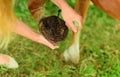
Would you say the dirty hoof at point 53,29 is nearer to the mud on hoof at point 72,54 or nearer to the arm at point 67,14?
the arm at point 67,14

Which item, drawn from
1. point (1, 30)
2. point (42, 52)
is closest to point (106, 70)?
point (42, 52)

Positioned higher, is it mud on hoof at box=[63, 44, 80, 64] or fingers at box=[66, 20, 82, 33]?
fingers at box=[66, 20, 82, 33]

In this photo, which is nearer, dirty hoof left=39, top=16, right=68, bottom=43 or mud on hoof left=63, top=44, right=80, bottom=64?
dirty hoof left=39, top=16, right=68, bottom=43

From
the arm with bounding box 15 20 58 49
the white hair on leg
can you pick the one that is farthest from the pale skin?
the white hair on leg

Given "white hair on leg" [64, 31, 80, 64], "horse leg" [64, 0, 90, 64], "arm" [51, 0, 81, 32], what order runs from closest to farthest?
"arm" [51, 0, 81, 32] → "horse leg" [64, 0, 90, 64] → "white hair on leg" [64, 31, 80, 64]

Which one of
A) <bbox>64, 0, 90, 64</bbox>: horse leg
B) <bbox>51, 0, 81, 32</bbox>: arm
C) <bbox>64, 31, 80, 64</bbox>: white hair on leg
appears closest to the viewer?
<bbox>51, 0, 81, 32</bbox>: arm

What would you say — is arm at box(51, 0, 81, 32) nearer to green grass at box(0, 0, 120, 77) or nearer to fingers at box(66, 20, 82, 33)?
fingers at box(66, 20, 82, 33)
